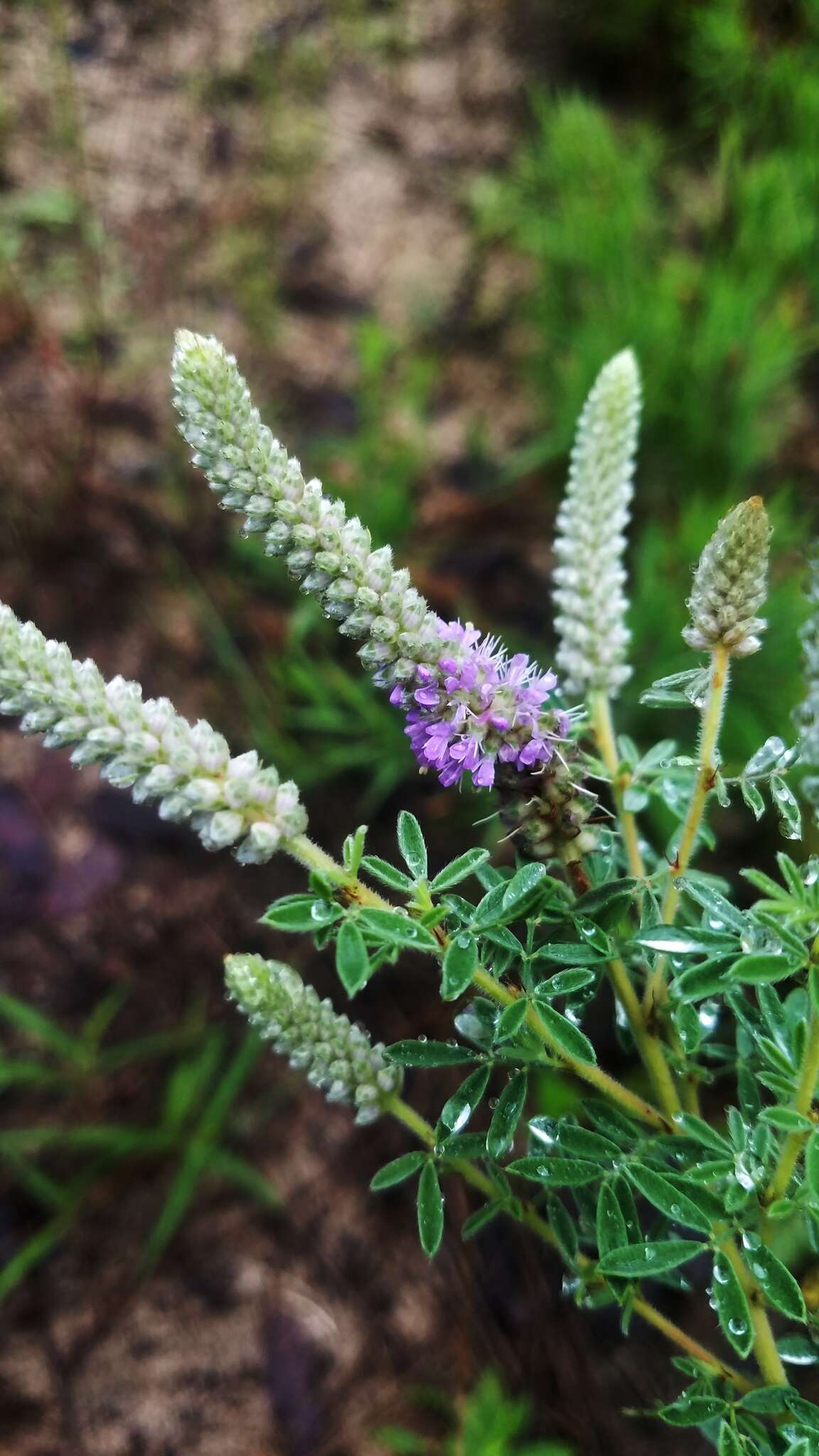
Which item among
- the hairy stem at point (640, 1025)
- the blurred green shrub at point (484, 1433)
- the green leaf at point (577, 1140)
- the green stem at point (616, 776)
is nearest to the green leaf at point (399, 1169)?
the green leaf at point (577, 1140)

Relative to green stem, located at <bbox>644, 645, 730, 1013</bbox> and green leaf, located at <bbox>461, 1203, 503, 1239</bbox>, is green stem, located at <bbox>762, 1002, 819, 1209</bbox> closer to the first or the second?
green stem, located at <bbox>644, 645, 730, 1013</bbox>

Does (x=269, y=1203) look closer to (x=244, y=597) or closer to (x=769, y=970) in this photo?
(x=244, y=597)

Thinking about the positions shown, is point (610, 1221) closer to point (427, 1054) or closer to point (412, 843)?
point (427, 1054)

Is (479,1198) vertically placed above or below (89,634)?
below

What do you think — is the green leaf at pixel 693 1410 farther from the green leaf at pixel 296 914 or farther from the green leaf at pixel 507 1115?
the green leaf at pixel 296 914

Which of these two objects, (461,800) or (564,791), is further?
(461,800)

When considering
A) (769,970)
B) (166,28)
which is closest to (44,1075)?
(769,970)
